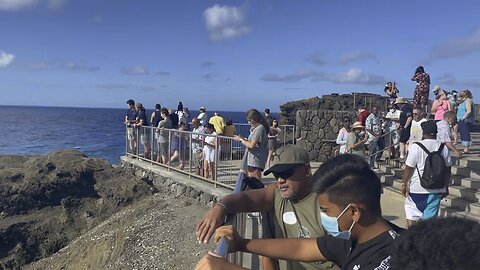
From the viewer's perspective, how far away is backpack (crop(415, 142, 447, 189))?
5.56 meters

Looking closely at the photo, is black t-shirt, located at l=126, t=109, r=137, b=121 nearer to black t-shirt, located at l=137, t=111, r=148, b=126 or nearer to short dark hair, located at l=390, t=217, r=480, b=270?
black t-shirt, located at l=137, t=111, r=148, b=126

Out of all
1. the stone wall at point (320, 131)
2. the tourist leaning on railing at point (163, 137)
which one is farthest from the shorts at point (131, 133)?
the stone wall at point (320, 131)

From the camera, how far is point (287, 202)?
3.18 metres

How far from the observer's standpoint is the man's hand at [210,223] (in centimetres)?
273

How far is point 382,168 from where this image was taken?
11992 millimetres

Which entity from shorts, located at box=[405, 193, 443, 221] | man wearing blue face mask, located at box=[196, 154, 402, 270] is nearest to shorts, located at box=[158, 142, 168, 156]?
shorts, located at box=[405, 193, 443, 221]

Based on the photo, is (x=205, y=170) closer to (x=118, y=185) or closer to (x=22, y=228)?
(x=118, y=185)

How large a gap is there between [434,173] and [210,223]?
383 cm

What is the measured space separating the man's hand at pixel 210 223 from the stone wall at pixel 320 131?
13779 millimetres

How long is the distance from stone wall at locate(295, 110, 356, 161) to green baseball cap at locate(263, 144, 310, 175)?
13.4 metres

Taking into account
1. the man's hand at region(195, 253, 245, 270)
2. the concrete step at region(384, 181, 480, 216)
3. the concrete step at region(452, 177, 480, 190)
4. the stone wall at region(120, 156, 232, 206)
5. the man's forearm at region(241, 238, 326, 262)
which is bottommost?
the stone wall at region(120, 156, 232, 206)

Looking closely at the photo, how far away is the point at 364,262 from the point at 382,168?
10515 millimetres

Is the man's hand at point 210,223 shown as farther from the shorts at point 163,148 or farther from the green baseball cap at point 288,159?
the shorts at point 163,148

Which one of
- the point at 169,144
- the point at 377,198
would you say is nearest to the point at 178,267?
the point at 169,144
